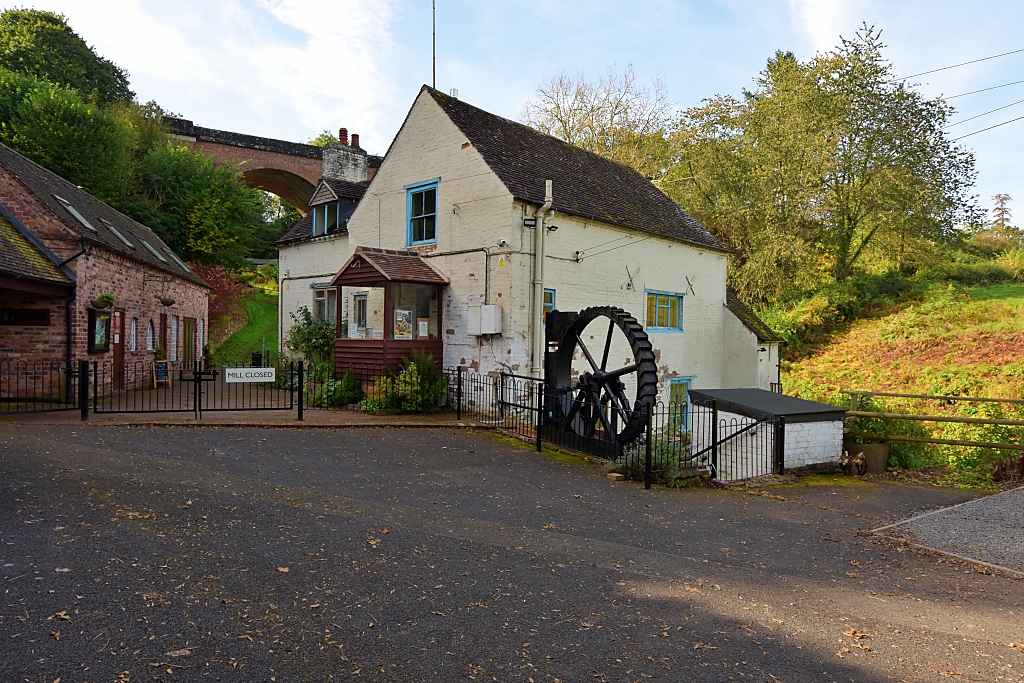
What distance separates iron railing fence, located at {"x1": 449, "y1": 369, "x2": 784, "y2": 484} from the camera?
387 inches

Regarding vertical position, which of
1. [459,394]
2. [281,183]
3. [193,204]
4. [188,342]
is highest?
[281,183]

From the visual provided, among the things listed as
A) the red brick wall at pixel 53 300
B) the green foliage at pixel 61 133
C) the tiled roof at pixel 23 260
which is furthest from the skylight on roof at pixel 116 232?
the green foliage at pixel 61 133

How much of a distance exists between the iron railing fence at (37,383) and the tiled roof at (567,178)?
33.8ft

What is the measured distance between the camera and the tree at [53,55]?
35031 mm

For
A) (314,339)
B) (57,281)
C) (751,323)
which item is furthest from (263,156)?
(751,323)

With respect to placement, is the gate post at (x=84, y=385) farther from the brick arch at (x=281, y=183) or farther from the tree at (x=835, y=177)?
the brick arch at (x=281, y=183)

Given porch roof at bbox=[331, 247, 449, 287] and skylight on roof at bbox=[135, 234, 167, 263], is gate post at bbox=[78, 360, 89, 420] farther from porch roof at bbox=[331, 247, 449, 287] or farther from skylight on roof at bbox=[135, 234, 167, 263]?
skylight on roof at bbox=[135, 234, 167, 263]

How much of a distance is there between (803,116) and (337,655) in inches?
1059

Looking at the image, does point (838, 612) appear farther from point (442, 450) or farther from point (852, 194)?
point (852, 194)

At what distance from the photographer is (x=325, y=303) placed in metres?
20.4

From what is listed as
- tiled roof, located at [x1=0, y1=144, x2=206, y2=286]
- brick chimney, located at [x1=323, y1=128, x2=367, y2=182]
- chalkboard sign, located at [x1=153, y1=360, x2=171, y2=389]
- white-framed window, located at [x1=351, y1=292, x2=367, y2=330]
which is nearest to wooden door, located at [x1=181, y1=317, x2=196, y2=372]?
tiled roof, located at [x1=0, y1=144, x2=206, y2=286]

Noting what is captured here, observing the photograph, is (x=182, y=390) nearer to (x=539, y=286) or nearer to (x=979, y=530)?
(x=539, y=286)

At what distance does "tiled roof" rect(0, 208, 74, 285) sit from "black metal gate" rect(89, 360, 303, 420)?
1.98 meters

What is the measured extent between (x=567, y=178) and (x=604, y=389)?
23.9 feet
